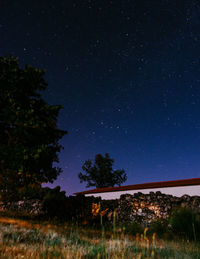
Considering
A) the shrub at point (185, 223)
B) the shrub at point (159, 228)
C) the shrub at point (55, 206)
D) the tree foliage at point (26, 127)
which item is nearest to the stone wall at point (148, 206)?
the shrub at point (159, 228)

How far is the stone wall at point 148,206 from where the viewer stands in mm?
10908

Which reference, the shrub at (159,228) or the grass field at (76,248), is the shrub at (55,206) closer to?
the shrub at (159,228)

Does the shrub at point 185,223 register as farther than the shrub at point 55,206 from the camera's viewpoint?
No

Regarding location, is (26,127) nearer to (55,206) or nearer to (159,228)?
(55,206)

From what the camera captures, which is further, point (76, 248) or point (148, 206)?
point (148, 206)

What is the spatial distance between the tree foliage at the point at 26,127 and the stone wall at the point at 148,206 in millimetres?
5184

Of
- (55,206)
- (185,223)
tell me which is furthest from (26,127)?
(185,223)

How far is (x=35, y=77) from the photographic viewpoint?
12.9 metres

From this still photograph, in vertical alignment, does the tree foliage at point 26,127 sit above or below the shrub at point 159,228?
above

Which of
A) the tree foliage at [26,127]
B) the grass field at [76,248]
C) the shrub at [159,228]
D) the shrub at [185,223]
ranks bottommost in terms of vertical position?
the shrub at [159,228]

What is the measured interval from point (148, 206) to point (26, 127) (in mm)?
8746

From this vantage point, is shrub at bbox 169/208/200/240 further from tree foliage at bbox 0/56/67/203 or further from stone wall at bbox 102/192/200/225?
tree foliage at bbox 0/56/67/203

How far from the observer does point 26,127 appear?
10.8 metres

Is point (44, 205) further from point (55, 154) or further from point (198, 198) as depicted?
point (198, 198)
